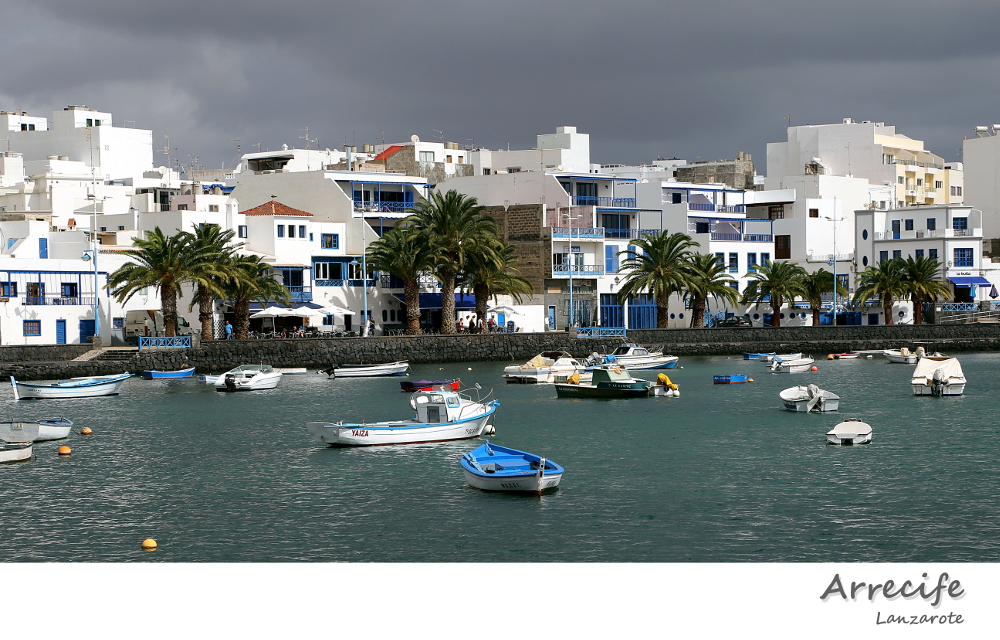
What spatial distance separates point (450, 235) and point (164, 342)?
899 inches

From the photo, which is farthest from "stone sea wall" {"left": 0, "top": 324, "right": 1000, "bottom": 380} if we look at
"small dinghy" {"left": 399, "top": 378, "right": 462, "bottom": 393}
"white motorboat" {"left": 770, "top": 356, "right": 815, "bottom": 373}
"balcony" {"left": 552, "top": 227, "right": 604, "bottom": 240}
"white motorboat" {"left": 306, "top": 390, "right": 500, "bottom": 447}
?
"white motorboat" {"left": 306, "top": 390, "right": 500, "bottom": 447}

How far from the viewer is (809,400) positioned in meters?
57.2

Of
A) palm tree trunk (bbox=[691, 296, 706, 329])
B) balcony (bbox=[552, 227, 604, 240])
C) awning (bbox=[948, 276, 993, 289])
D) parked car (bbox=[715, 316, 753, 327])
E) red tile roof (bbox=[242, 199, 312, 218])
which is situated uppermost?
red tile roof (bbox=[242, 199, 312, 218])

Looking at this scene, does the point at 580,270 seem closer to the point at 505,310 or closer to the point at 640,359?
the point at 505,310

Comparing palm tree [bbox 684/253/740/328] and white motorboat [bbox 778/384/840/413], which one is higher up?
palm tree [bbox 684/253/740/328]

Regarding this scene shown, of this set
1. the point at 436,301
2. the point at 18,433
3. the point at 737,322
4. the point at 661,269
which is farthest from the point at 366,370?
the point at 737,322

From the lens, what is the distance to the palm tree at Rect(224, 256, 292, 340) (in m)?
85.2

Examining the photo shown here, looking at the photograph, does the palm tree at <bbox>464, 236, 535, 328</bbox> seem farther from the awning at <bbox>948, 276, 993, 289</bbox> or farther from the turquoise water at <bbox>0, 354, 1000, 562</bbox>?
the awning at <bbox>948, 276, 993, 289</bbox>

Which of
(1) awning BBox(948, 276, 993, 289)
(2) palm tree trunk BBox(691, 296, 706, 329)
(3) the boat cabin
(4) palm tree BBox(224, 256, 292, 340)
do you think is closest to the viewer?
(3) the boat cabin

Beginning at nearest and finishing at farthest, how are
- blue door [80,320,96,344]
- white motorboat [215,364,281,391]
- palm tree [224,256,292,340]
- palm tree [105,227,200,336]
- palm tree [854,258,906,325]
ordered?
white motorboat [215,364,281,391], palm tree [105,227,200,336], palm tree [224,256,292,340], blue door [80,320,96,344], palm tree [854,258,906,325]

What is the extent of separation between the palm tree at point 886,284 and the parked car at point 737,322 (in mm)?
10149

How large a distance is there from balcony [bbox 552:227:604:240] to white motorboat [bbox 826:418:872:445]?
60834 millimetres

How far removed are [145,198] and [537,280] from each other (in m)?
36.4

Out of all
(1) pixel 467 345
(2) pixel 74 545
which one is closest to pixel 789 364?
(1) pixel 467 345
